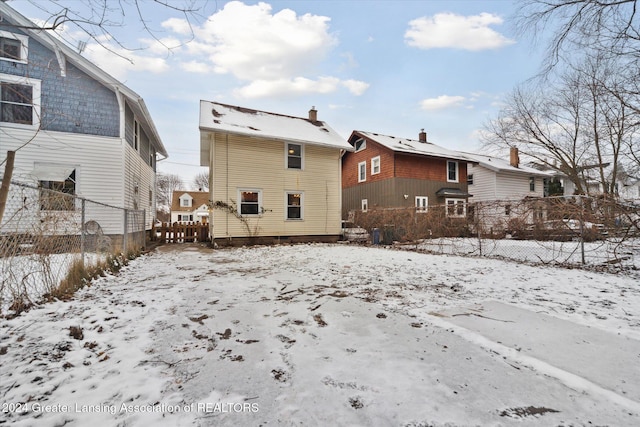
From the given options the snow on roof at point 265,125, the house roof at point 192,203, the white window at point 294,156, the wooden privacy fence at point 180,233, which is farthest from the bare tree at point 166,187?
the white window at point 294,156

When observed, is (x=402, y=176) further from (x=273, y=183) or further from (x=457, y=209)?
(x=273, y=183)

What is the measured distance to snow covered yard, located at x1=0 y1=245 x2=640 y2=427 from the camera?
161 centimetres

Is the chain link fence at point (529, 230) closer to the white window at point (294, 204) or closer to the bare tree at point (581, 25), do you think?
the bare tree at point (581, 25)

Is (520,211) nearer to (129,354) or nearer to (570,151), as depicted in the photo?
(129,354)

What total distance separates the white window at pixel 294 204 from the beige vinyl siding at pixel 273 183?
184 millimetres

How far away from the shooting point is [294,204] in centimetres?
1302

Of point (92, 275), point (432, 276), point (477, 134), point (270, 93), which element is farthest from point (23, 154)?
point (477, 134)

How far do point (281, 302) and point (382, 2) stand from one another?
21.4 ft

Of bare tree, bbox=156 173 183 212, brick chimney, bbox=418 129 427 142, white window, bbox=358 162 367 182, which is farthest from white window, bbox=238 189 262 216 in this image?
bare tree, bbox=156 173 183 212

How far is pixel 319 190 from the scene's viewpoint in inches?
528

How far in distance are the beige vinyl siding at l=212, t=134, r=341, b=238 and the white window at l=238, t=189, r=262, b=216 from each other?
19 centimetres

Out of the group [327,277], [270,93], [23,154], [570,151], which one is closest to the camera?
[327,277]

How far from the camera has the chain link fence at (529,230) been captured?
18.3 feet

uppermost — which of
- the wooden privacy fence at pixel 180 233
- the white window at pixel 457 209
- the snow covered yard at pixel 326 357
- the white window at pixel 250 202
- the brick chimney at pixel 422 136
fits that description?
the brick chimney at pixel 422 136
